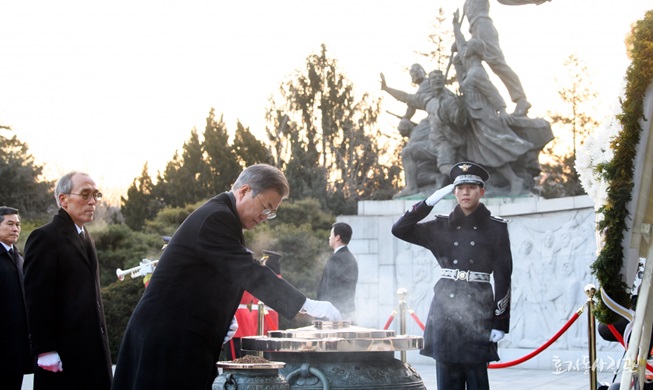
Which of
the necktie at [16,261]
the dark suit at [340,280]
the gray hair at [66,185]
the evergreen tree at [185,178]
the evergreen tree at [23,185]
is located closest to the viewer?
the gray hair at [66,185]

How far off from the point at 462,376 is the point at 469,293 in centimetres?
48

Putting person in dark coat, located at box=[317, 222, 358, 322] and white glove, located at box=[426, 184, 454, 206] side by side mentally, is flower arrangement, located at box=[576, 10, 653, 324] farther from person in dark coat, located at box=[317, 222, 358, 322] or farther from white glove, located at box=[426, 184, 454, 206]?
person in dark coat, located at box=[317, 222, 358, 322]

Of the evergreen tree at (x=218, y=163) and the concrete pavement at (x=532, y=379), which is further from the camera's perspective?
the evergreen tree at (x=218, y=163)

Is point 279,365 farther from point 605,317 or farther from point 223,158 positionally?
point 223,158

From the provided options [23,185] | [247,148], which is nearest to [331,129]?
[247,148]

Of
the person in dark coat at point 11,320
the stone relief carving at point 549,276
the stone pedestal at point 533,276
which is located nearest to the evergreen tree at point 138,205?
the stone pedestal at point 533,276

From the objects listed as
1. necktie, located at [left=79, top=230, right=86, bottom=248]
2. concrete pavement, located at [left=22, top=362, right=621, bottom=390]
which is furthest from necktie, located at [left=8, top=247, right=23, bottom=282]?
concrete pavement, located at [left=22, top=362, right=621, bottom=390]

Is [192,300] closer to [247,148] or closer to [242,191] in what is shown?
[242,191]

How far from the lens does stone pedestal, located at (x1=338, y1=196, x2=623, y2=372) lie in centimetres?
1225

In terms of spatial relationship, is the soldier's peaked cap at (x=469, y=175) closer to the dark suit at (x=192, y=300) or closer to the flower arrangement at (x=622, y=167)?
the flower arrangement at (x=622, y=167)

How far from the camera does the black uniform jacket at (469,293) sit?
5.51 metres

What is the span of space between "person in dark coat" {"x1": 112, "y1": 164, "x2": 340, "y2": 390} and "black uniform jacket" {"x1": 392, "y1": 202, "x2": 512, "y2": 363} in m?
1.86

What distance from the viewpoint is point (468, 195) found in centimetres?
569

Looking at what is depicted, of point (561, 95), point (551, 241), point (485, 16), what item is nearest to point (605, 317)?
point (551, 241)
